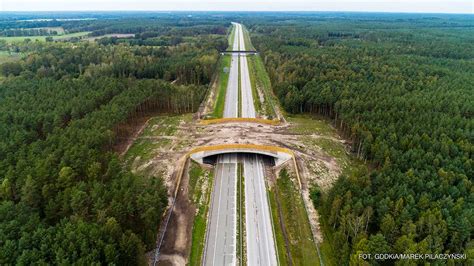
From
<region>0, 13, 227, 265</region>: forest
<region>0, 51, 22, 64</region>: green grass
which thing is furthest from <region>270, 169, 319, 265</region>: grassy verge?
<region>0, 51, 22, 64</region>: green grass

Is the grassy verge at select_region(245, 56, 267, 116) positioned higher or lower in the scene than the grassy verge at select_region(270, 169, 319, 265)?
higher

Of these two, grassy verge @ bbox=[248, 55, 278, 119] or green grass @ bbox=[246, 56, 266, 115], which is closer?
grassy verge @ bbox=[248, 55, 278, 119]

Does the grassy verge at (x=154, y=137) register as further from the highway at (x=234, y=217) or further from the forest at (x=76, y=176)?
A: the highway at (x=234, y=217)

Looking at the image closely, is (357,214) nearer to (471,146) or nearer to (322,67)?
(471,146)

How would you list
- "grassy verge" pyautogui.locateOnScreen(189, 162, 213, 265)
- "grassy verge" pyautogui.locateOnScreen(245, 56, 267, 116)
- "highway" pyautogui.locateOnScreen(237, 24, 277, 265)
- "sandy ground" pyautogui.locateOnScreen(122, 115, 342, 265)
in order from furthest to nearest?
"grassy verge" pyautogui.locateOnScreen(245, 56, 267, 116)
"sandy ground" pyautogui.locateOnScreen(122, 115, 342, 265)
"grassy verge" pyautogui.locateOnScreen(189, 162, 213, 265)
"highway" pyautogui.locateOnScreen(237, 24, 277, 265)

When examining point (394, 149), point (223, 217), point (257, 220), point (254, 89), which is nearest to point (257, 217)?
point (257, 220)

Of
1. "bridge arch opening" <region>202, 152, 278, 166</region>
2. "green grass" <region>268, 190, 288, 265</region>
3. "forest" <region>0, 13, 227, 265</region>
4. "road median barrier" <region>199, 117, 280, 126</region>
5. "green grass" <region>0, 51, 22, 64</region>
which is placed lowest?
"green grass" <region>268, 190, 288, 265</region>

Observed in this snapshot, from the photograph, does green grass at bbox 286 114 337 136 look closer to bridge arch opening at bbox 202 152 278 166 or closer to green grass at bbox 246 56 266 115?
green grass at bbox 246 56 266 115
